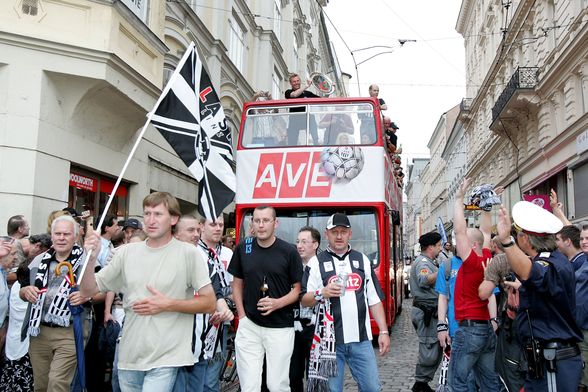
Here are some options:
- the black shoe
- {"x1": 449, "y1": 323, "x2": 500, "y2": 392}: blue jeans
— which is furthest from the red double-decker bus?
{"x1": 449, "y1": 323, "x2": 500, "y2": 392}: blue jeans

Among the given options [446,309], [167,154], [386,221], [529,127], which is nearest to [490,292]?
[446,309]

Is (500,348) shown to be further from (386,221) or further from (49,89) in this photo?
(49,89)

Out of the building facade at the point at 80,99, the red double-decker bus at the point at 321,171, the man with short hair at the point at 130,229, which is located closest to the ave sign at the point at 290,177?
the red double-decker bus at the point at 321,171

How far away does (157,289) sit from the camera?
348 centimetres

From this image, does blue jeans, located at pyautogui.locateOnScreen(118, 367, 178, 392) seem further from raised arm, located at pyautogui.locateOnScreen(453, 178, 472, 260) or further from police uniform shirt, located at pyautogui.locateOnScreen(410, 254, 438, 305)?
police uniform shirt, located at pyautogui.locateOnScreen(410, 254, 438, 305)

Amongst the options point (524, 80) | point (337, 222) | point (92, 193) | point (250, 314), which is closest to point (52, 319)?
point (250, 314)

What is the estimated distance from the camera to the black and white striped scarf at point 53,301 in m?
4.58

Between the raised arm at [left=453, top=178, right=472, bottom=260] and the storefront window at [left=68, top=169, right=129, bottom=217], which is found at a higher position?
the storefront window at [left=68, top=169, right=129, bottom=217]

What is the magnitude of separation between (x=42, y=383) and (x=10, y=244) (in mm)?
1178

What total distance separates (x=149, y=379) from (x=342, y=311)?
5.99 feet

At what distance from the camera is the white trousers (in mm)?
4684

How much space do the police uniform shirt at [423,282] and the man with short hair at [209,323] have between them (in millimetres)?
2611

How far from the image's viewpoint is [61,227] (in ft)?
A: 15.2

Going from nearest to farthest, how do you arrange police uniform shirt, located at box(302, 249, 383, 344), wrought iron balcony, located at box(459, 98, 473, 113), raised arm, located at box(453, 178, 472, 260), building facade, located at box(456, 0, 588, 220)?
police uniform shirt, located at box(302, 249, 383, 344) → raised arm, located at box(453, 178, 472, 260) → building facade, located at box(456, 0, 588, 220) → wrought iron balcony, located at box(459, 98, 473, 113)
